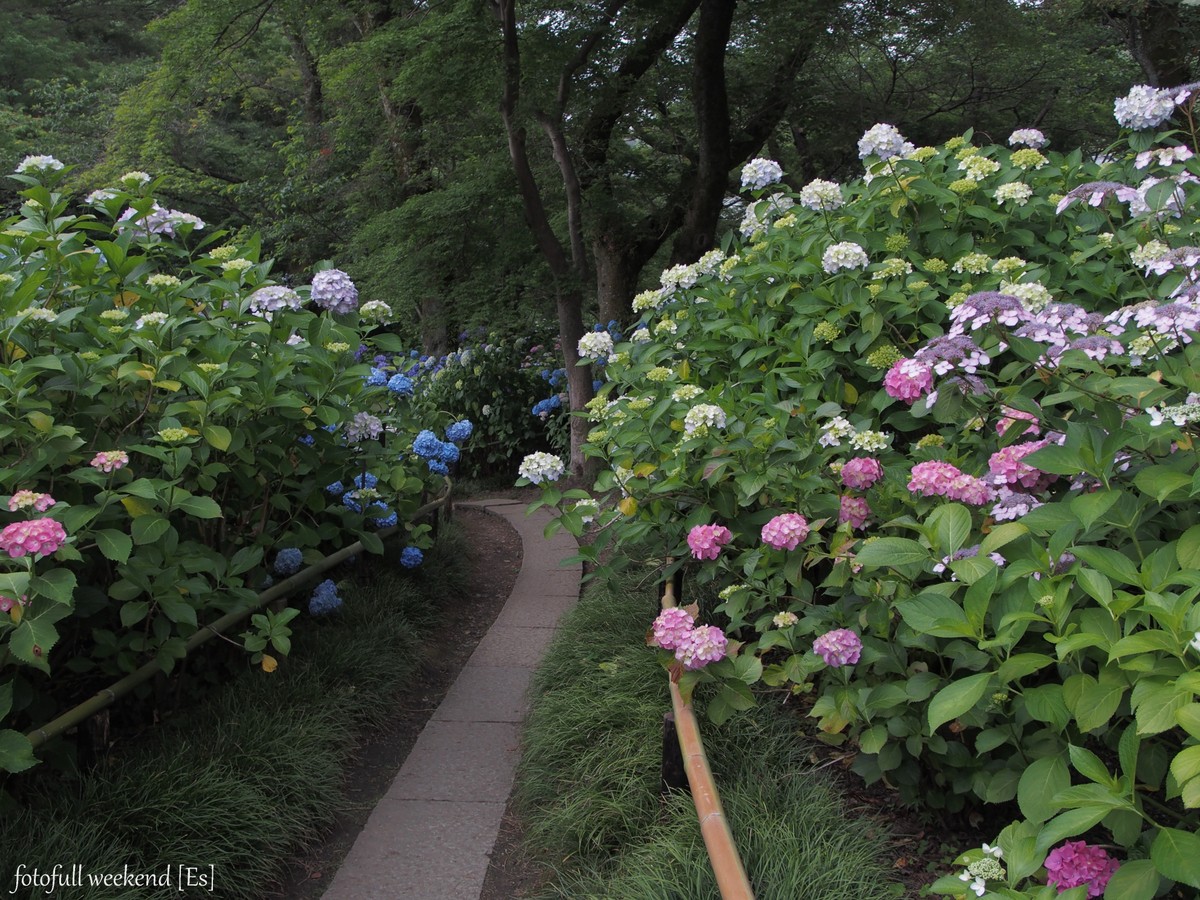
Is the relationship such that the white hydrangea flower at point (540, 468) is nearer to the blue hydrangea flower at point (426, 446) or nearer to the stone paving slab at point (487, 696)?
the stone paving slab at point (487, 696)

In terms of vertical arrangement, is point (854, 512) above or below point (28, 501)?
below

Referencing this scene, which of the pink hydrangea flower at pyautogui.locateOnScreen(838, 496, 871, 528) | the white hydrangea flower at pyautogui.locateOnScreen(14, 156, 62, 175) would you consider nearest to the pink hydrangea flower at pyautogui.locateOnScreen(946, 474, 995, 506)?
the pink hydrangea flower at pyautogui.locateOnScreen(838, 496, 871, 528)

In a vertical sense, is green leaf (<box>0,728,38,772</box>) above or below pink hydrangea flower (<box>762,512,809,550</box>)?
below

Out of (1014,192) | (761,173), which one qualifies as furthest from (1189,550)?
(761,173)

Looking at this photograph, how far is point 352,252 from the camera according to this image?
8461 mm

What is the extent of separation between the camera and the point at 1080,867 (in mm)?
1725

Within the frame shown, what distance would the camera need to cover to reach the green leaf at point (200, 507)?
9.32ft

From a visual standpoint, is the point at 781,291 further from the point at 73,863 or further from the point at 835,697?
the point at 73,863

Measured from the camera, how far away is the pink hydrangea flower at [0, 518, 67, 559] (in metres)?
2.28

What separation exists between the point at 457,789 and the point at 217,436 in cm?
142

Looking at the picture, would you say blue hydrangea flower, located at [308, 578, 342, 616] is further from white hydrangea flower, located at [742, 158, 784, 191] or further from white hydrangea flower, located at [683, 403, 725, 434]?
white hydrangea flower, located at [742, 158, 784, 191]

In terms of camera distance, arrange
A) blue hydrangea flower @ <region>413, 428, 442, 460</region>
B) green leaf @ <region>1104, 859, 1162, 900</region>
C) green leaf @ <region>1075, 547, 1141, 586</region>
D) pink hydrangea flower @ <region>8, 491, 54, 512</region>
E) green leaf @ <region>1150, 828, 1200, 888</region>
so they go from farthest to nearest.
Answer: blue hydrangea flower @ <region>413, 428, 442, 460</region> → pink hydrangea flower @ <region>8, 491, 54, 512</region> → green leaf @ <region>1075, 547, 1141, 586</region> → green leaf @ <region>1104, 859, 1162, 900</region> → green leaf @ <region>1150, 828, 1200, 888</region>

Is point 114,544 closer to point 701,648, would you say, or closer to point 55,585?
point 55,585

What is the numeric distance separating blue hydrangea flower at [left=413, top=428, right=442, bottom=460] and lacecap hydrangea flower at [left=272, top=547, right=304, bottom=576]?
48.9 inches
